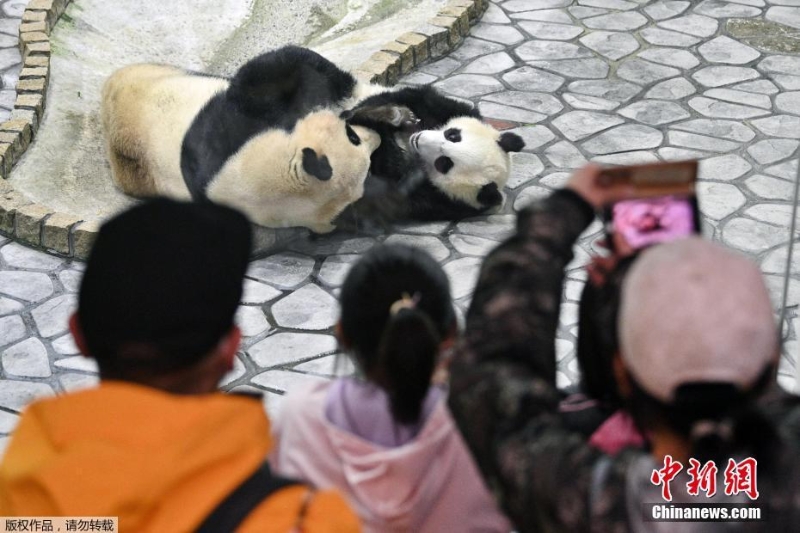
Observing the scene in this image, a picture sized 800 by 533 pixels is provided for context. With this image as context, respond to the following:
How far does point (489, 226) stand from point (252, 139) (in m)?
1.15

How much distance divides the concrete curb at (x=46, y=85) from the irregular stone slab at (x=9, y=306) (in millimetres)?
389

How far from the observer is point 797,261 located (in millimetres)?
4379

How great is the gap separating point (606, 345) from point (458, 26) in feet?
16.6

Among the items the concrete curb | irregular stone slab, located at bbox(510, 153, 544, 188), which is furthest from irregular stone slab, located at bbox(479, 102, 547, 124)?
the concrete curb

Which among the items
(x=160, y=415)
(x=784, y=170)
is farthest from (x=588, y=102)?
(x=160, y=415)

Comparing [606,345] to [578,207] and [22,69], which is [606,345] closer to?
[578,207]

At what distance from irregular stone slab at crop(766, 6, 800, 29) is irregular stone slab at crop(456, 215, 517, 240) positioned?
2950 millimetres

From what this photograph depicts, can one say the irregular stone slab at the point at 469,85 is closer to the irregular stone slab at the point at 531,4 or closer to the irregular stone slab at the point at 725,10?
the irregular stone slab at the point at 531,4

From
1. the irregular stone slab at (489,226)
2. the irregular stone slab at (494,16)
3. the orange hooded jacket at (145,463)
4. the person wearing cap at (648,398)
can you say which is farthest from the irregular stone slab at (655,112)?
the orange hooded jacket at (145,463)

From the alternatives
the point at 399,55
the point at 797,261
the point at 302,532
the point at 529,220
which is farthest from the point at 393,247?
the point at 399,55

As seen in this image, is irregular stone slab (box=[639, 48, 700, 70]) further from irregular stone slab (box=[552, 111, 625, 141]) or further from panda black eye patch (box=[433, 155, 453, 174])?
panda black eye patch (box=[433, 155, 453, 174])

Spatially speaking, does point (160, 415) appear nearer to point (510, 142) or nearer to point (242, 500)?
point (242, 500)

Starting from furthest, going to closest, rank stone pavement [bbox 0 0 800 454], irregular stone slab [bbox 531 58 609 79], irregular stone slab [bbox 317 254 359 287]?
irregular stone slab [bbox 531 58 609 79] < irregular stone slab [bbox 317 254 359 287] < stone pavement [bbox 0 0 800 454]

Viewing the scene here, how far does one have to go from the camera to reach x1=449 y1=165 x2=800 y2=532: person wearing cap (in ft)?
4.82
